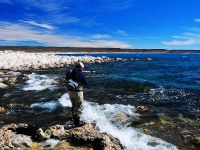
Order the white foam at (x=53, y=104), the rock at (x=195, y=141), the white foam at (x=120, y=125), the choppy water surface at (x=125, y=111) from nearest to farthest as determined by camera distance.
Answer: the white foam at (x=120, y=125) < the rock at (x=195, y=141) < the choppy water surface at (x=125, y=111) < the white foam at (x=53, y=104)

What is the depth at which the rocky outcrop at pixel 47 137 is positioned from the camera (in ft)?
25.1

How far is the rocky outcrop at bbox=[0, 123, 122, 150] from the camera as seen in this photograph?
7.64m

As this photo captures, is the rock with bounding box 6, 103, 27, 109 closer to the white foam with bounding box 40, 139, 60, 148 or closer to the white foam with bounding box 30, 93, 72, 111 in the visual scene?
the white foam with bounding box 30, 93, 72, 111

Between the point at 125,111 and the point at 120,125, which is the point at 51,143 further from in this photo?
the point at 125,111

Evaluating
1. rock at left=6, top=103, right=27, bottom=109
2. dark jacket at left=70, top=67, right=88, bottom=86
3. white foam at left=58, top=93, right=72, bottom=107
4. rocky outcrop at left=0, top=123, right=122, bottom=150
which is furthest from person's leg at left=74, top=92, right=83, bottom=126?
rock at left=6, top=103, right=27, bottom=109

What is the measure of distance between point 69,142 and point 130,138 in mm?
2445

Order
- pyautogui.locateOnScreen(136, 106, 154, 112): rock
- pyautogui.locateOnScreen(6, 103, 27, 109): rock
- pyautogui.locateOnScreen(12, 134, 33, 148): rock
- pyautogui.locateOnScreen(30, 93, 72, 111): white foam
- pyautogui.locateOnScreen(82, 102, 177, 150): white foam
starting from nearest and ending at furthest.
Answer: pyautogui.locateOnScreen(12, 134, 33, 148): rock
pyautogui.locateOnScreen(82, 102, 177, 150): white foam
pyautogui.locateOnScreen(136, 106, 154, 112): rock
pyautogui.locateOnScreen(6, 103, 27, 109): rock
pyautogui.locateOnScreen(30, 93, 72, 111): white foam

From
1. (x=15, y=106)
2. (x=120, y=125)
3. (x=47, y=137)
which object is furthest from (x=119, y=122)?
(x=15, y=106)

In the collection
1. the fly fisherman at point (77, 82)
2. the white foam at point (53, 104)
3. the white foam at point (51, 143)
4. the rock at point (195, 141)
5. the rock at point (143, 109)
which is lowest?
the white foam at point (53, 104)

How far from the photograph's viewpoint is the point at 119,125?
1078cm

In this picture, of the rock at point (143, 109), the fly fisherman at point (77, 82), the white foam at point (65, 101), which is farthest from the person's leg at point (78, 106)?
the rock at point (143, 109)

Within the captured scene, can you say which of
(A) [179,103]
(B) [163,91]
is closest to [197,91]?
(B) [163,91]

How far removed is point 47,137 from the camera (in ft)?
26.5

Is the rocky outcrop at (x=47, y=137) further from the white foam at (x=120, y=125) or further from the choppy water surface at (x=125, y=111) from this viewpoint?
the choppy water surface at (x=125, y=111)
